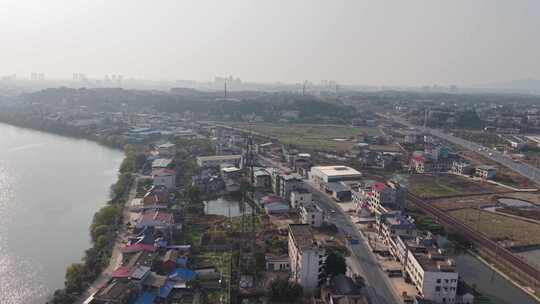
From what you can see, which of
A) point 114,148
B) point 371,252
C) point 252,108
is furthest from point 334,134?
point 371,252

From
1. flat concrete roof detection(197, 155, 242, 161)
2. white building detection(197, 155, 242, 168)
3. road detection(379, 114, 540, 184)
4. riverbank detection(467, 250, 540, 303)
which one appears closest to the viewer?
riverbank detection(467, 250, 540, 303)

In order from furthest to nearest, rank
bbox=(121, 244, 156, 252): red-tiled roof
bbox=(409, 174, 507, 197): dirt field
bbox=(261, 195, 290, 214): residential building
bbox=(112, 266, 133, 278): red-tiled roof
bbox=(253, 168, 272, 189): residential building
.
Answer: bbox=(409, 174, 507, 197): dirt field
bbox=(253, 168, 272, 189): residential building
bbox=(261, 195, 290, 214): residential building
bbox=(121, 244, 156, 252): red-tiled roof
bbox=(112, 266, 133, 278): red-tiled roof

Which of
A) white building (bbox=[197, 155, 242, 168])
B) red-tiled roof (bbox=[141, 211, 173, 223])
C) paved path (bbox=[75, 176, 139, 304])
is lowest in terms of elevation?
paved path (bbox=[75, 176, 139, 304])

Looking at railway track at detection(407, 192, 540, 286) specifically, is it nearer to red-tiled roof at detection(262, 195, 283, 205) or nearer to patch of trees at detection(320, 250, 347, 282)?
patch of trees at detection(320, 250, 347, 282)

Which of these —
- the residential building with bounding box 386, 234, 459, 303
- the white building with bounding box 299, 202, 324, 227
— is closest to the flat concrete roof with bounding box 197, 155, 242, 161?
the white building with bounding box 299, 202, 324, 227

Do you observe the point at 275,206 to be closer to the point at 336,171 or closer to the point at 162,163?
the point at 336,171

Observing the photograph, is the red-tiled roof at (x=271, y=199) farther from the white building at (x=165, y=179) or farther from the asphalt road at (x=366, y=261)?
the white building at (x=165, y=179)

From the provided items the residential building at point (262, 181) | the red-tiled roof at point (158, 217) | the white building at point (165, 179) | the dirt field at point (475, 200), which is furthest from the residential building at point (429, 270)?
the white building at point (165, 179)
